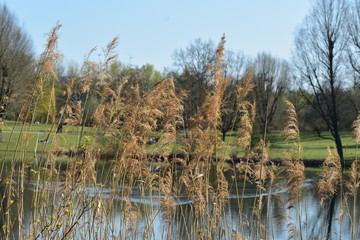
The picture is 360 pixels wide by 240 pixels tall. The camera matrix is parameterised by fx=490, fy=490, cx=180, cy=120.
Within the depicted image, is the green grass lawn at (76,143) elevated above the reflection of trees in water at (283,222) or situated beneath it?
elevated above

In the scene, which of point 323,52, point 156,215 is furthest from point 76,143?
point 323,52

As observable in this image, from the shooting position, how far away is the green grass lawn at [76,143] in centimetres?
509

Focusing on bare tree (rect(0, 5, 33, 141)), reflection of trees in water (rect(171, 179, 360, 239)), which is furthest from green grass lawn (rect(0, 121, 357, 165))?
bare tree (rect(0, 5, 33, 141))

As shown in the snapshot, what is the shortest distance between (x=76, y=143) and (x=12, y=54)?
22.9 meters

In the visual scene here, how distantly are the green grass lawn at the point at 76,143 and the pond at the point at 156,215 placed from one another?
415 mm

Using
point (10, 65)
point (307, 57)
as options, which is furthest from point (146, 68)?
point (307, 57)

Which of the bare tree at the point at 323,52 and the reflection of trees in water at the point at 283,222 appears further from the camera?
the bare tree at the point at 323,52

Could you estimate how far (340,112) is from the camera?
119 feet

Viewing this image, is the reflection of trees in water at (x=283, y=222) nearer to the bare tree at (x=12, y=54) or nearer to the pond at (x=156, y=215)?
the pond at (x=156, y=215)

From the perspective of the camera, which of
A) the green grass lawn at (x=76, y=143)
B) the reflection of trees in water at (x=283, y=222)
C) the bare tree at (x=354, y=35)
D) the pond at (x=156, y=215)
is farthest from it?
the bare tree at (x=354, y=35)

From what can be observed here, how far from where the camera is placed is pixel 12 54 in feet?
87.5

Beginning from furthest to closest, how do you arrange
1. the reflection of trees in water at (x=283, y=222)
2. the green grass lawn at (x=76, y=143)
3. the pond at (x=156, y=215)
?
the reflection of trees in water at (x=283, y=222) → the green grass lawn at (x=76, y=143) → the pond at (x=156, y=215)

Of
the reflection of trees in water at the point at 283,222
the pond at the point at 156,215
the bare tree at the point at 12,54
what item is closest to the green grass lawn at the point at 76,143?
the pond at the point at 156,215

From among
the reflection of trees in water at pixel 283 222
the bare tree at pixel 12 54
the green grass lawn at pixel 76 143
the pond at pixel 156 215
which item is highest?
the bare tree at pixel 12 54
